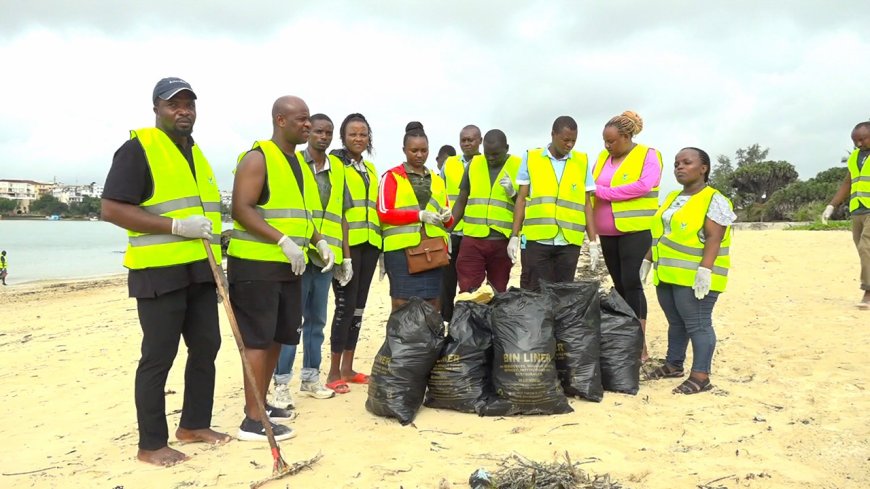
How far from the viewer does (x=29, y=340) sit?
8.42 m

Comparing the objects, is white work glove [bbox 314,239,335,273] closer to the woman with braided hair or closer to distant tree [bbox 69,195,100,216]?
the woman with braided hair

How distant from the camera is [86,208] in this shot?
3755 inches

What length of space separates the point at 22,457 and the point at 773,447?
402cm

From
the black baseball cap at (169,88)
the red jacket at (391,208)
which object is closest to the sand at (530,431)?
the red jacket at (391,208)

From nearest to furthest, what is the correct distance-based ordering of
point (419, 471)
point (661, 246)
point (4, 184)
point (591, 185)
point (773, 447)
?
1. point (419, 471)
2. point (773, 447)
3. point (661, 246)
4. point (591, 185)
5. point (4, 184)

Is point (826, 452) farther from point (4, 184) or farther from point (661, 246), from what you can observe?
point (4, 184)

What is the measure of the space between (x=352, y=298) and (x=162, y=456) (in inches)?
63.6

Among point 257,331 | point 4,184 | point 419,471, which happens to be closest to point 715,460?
point 419,471

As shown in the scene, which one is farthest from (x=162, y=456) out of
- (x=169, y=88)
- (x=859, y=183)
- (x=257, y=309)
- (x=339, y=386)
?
(x=859, y=183)

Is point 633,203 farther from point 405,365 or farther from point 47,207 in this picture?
point 47,207

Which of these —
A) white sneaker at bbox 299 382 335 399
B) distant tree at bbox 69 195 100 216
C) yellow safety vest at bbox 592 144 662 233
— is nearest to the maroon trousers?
yellow safety vest at bbox 592 144 662 233

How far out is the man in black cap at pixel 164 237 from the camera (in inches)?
112

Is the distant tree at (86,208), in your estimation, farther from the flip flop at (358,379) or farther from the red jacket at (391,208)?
the red jacket at (391,208)

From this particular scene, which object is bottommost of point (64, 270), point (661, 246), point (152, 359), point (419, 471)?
point (64, 270)
